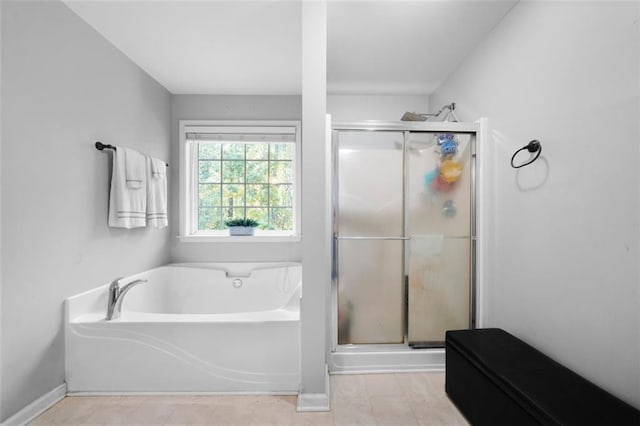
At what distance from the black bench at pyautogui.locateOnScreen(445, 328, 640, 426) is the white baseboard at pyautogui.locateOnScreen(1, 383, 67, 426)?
2.27 metres

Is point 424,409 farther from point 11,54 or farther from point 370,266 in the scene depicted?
point 11,54

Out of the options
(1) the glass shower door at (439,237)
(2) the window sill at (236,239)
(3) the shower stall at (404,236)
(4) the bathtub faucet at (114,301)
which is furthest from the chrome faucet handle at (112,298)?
(1) the glass shower door at (439,237)

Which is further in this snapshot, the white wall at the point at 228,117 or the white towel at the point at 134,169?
the white wall at the point at 228,117

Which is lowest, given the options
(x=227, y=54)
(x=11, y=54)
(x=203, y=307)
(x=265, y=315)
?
(x=203, y=307)

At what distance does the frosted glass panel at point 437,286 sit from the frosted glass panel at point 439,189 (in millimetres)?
92

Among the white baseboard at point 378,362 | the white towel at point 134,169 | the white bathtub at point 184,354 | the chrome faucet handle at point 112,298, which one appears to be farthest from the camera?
the white towel at point 134,169

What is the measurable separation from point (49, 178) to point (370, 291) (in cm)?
208

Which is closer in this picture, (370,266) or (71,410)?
Answer: (71,410)

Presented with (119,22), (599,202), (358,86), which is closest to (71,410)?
(119,22)

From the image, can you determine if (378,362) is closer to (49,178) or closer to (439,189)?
(439,189)

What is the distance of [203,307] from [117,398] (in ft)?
3.73

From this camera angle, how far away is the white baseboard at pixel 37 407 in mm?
1561

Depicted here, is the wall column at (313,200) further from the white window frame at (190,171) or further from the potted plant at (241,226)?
the potted plant at (241,226)

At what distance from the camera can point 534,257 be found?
1714 mm
